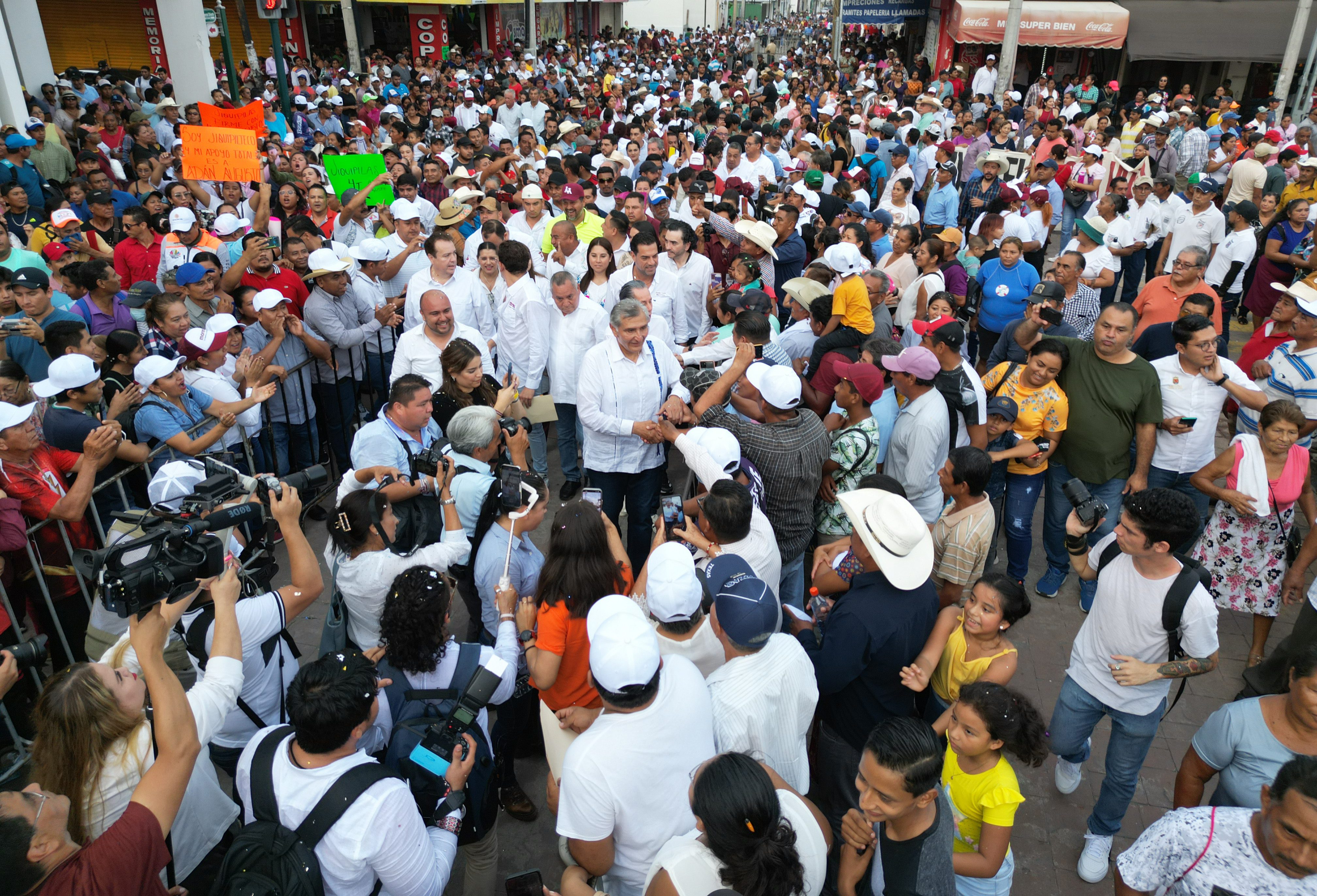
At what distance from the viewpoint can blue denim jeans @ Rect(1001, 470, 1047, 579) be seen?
5.14 m

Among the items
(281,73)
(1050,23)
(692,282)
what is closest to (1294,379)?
(692,282)

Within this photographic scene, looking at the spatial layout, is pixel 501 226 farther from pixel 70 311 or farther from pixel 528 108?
pixel 528 108

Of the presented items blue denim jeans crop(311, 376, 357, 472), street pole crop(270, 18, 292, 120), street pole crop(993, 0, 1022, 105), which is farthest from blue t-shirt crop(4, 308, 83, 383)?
street pole crop(993, 0, 1022, 105)

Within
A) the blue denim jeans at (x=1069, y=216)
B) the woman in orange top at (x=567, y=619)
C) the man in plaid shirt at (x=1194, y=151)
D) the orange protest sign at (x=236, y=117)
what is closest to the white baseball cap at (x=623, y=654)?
the woman in orange top at (x=567, y=619)

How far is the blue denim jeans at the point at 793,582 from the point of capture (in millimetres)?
4375

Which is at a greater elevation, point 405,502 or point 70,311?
point 70,311

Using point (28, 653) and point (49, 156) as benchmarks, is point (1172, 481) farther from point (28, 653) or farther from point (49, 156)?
point (49, 156)

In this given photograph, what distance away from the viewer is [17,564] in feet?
13.0

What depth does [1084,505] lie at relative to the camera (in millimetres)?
3545

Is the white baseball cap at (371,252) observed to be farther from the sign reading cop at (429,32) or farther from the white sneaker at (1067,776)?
Result: the sign reading cop at (429,32)

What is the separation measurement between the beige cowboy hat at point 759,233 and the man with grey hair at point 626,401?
227 cm

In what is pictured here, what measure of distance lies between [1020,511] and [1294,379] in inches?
71.8

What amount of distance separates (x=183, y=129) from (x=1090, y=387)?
7.85 meters

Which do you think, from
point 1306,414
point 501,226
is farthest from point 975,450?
point 501,226
